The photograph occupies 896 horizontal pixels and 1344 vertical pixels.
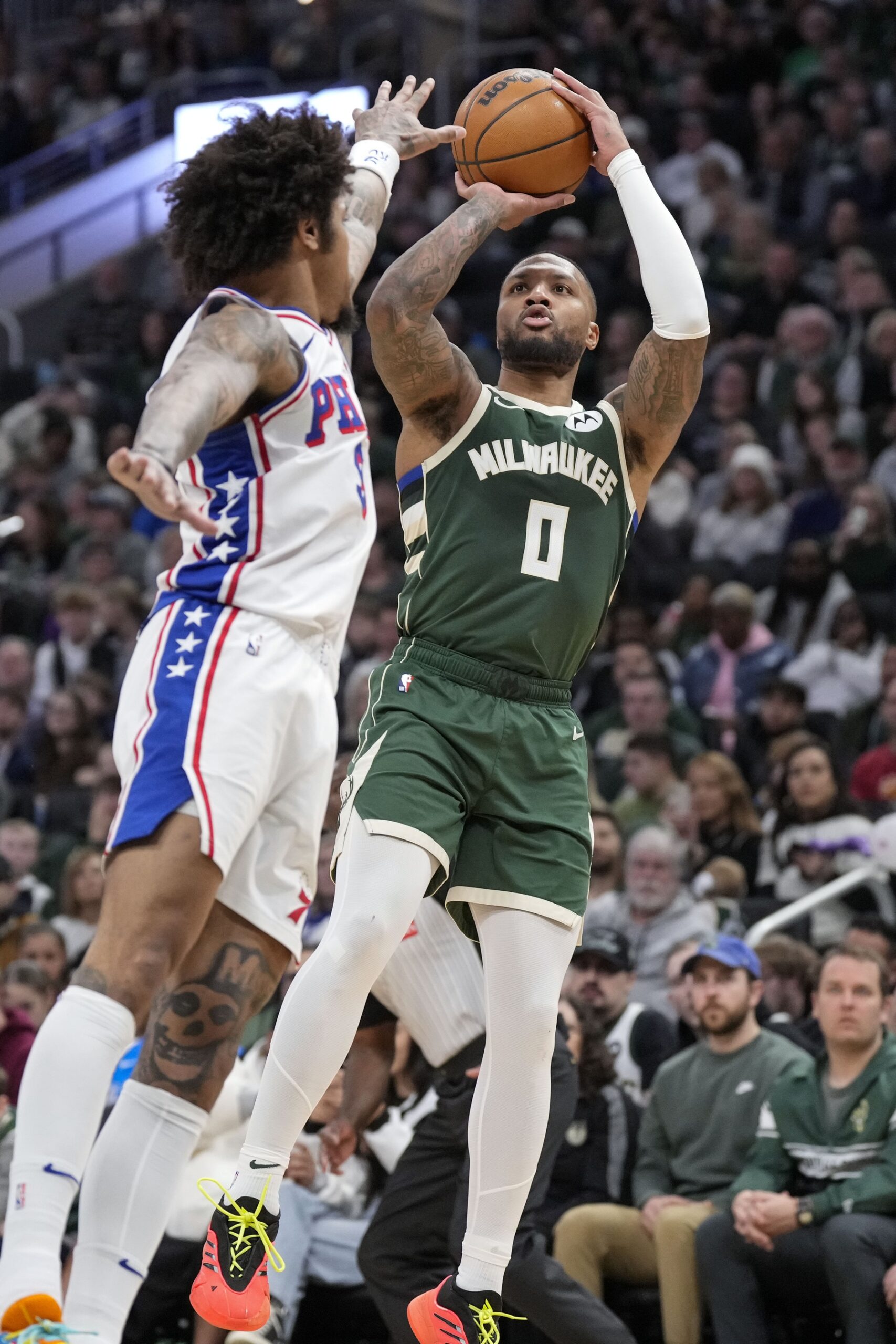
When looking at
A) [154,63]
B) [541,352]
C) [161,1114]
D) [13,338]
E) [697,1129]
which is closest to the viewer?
[161,1114]

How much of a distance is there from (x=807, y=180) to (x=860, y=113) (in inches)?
28.3

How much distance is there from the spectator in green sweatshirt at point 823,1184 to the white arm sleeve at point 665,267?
124 inches

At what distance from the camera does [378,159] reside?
572 cm

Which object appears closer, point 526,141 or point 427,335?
point 427,335

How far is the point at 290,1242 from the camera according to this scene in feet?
24.8

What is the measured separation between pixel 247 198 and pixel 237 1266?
2637mm

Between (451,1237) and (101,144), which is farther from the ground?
(101,144)

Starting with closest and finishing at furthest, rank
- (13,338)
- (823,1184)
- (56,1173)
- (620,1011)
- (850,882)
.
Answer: (56,1173) < (823,1184) < (620,1011) < (850,882) < (13,338)

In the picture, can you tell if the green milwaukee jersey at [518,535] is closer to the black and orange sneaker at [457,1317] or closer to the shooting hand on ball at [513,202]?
the shooting hand on ball at [513,202]

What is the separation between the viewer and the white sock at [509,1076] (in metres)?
4.43

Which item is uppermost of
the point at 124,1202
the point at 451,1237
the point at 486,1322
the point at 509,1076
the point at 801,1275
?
the point at 509,1076

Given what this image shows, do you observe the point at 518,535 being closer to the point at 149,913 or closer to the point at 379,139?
the point at 149,913

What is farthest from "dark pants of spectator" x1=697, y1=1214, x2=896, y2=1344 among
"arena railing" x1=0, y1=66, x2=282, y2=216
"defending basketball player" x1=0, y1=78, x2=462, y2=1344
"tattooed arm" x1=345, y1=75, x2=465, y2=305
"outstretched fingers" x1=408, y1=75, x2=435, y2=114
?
"arena railing" x1=0, y1=66, x2=282, y2=216

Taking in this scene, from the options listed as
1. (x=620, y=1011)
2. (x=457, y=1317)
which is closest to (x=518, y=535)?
(x=457, y=1317)
